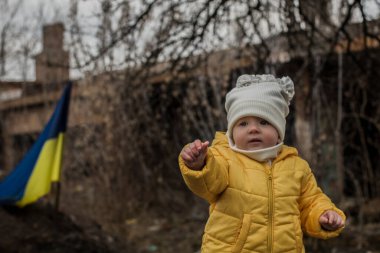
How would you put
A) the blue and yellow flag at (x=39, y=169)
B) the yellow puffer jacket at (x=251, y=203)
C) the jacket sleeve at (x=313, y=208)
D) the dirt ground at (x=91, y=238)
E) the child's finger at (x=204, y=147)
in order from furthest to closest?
the blue and yellow flag at (x=39, y=169) → the dirt ground at (x=91, y=238) → the jacket sleeve at (x=313, y=208) → the yellow puffer jacket at (x=251, y=203) → the child's finger at (x=204, y=147)

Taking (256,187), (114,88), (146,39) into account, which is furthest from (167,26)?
(256,187)

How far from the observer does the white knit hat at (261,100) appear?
8.26 feet

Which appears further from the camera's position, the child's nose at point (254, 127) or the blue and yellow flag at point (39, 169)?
the blue and yellow flag at point (39, 169)

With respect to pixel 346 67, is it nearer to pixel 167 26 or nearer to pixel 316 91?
pixel 316 91

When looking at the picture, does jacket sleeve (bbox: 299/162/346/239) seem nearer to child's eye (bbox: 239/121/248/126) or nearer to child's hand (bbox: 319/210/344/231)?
child's hand (bbox: 319/210/344/231)

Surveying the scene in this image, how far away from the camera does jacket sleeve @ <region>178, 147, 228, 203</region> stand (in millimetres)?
2281

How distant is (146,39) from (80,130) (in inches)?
105

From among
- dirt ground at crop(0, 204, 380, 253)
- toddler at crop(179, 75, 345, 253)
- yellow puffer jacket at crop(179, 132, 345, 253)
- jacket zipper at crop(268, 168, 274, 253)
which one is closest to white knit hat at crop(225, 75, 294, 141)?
toddler at crop(179, 75, 345, 253)

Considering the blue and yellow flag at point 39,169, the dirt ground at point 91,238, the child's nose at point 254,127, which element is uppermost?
the child's nose at point 254,127

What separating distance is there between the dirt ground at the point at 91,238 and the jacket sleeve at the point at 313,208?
4006 mm

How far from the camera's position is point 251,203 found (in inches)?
93.4

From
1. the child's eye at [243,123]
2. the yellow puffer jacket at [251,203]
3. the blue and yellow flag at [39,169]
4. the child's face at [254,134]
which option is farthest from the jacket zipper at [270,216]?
the blue and yellow flag at [39,169]

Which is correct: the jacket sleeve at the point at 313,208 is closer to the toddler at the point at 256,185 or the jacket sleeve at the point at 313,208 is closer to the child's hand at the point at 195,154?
the toddler at the point at 256,185

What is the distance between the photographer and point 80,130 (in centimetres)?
950
